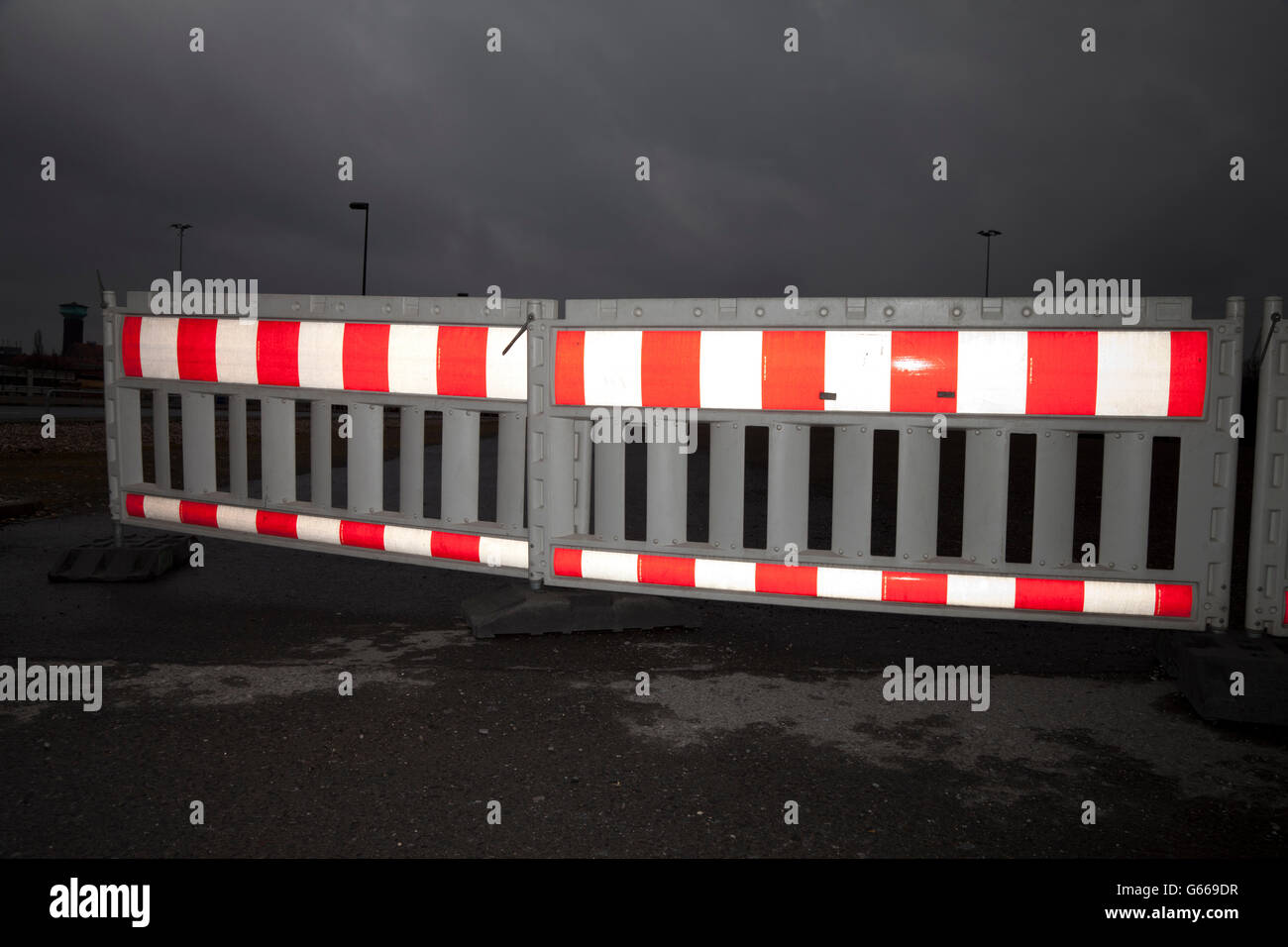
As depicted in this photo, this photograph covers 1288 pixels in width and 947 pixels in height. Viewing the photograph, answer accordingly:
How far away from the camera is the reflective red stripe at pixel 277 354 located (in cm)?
552

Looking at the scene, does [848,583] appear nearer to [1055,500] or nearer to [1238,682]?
[1055,500]

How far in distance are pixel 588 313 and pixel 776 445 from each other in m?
1.27

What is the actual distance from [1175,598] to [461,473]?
3.80 meters

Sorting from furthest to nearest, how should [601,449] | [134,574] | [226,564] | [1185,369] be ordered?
[226,564], [134,574], [601,449], [1185,369]

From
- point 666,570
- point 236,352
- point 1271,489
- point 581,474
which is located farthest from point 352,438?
point 1271,489

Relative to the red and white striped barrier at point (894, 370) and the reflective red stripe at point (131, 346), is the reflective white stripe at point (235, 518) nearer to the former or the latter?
the reflective red stripe at point (131, 346)

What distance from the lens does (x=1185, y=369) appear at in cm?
405

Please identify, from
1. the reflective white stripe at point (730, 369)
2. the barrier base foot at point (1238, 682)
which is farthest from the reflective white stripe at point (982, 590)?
the reflective white stripe at point (730, 369)

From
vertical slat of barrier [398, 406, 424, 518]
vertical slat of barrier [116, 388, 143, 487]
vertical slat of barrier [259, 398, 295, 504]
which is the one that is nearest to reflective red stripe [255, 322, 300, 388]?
vertical slat of barrier [259, 398, 295, 504]

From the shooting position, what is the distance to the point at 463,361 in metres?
5.07

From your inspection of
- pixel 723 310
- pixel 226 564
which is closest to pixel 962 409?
pixel 723 310

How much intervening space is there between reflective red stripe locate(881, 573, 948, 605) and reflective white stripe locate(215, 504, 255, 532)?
13.2ft
